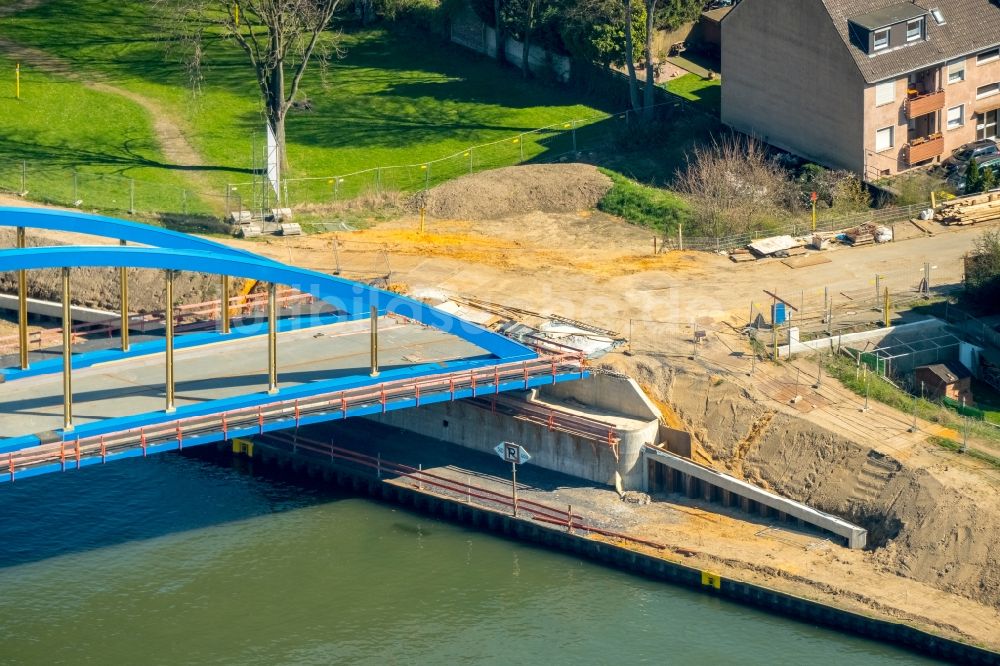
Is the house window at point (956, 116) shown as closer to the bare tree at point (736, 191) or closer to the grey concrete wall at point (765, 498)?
the bare tree at point (736, 191)

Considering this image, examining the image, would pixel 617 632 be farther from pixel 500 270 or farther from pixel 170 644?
pixel 500 270

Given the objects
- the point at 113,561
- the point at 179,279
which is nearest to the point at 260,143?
the point at 179,279

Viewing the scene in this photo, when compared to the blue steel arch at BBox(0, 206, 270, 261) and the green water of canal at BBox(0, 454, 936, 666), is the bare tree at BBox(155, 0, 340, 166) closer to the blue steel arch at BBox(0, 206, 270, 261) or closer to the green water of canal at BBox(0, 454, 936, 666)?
the blue steel arch at BBox(0, 206, 270, 261)

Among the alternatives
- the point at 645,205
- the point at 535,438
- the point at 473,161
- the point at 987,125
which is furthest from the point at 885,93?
the point at 535,438

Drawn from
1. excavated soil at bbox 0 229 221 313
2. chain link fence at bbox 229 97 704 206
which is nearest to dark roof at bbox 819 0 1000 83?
chain link fence at bbox 229 97 704 206

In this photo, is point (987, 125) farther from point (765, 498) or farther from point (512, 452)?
point (512, 452)

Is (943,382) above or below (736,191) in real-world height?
below
